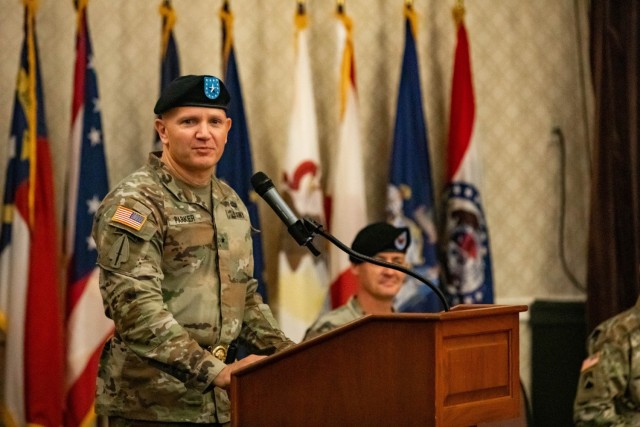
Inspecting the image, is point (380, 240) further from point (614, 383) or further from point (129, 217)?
point (129, 217)

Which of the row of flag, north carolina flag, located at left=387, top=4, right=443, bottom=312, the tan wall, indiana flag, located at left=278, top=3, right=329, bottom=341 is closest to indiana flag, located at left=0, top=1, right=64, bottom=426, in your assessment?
the row of flag

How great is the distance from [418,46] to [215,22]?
46.5 inches

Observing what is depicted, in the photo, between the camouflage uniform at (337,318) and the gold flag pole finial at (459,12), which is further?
the gold flag pole finial at (459,12)

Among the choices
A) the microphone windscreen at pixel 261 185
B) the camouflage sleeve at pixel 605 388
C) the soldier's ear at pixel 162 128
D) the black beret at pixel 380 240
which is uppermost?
the soldier's ear at pixel 162 128

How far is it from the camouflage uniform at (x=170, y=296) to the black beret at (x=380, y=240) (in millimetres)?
1704

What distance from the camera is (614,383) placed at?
13.4 ft

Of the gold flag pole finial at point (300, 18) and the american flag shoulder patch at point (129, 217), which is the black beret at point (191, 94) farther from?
the gold flag pole finial at point (300, 18)

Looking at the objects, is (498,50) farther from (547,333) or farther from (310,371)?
(310,371)

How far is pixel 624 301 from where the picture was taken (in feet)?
18.5

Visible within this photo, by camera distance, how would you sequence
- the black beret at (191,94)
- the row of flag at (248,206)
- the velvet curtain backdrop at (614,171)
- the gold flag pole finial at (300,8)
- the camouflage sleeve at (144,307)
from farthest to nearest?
the velvet curtain backdrop at (614,171), the gold flag pole finial at (300,8), the row of flag at (248,206), the black beret at (191,94), the camouflage sleeve at (144,307)

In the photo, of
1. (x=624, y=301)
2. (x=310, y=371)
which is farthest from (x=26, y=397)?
(x=624, y=301)

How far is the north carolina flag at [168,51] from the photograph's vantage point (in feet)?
16.3

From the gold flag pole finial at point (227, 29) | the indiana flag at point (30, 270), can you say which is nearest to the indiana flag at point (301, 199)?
the gold flag pole finial at point (227, 29)

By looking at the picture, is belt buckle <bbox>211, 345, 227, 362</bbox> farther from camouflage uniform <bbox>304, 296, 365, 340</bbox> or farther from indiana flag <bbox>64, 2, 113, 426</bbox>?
indiana flag <bbox>64, 2, 113, 426</bbox>
